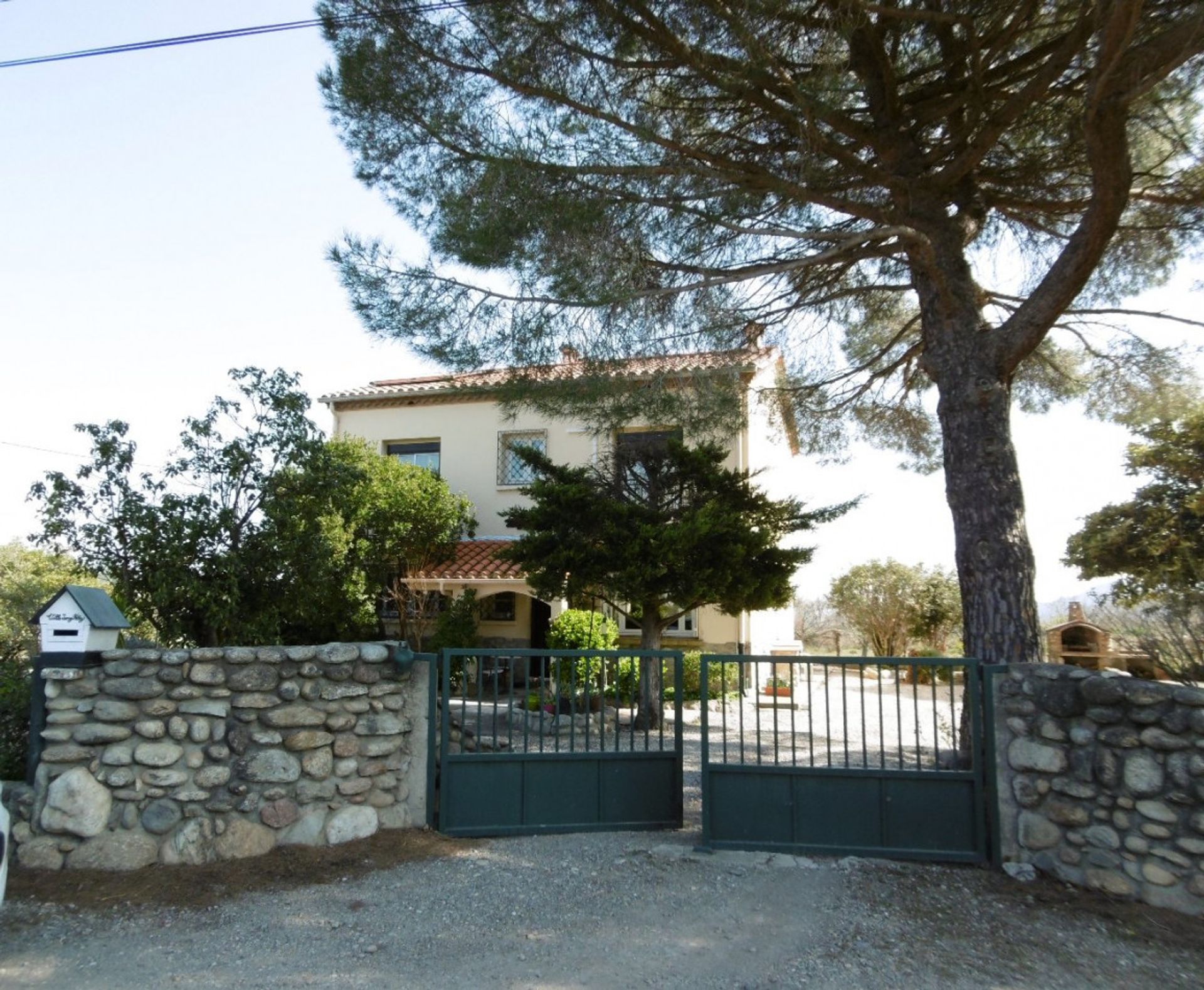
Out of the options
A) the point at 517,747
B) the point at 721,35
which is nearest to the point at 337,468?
the point at 517,747

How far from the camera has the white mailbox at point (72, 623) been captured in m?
5.29

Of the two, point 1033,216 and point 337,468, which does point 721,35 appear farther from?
point 337,468

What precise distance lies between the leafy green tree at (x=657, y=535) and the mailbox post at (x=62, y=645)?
638 centimetres

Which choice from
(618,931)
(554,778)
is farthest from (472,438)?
(618,931)

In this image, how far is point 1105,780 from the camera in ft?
15.9

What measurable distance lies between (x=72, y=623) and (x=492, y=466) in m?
13.4

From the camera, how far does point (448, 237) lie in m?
7.59

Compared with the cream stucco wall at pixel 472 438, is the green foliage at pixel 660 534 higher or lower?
lower

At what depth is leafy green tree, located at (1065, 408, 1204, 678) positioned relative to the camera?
12852mm

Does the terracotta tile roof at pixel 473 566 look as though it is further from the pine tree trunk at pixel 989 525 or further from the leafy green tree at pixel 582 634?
the pine tree trunk at pixel 989 525

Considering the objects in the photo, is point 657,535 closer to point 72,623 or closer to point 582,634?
point 582,634

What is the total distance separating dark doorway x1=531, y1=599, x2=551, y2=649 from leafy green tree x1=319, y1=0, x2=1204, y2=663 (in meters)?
10.7

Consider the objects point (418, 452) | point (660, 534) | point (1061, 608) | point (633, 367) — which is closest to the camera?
point (633, 367)

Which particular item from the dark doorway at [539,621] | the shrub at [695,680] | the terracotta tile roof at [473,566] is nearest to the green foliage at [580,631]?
the shrub at [695,680]
